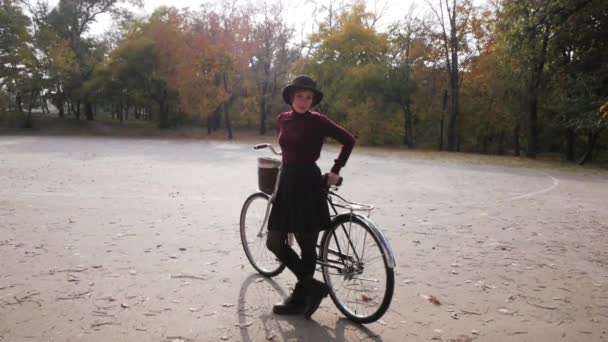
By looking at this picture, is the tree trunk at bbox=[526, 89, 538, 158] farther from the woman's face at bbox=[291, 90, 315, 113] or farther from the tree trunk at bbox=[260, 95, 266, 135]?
the tree trunk at bbox=[260, 95, 266, 135]

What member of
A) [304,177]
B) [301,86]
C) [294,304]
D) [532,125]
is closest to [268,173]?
[304,177]

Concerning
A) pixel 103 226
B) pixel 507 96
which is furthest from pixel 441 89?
pixel 103 226

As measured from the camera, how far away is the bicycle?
3.21m

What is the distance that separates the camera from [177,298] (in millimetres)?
3840

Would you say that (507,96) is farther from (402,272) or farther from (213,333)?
(213,333)

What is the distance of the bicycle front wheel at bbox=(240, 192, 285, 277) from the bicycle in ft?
0.98

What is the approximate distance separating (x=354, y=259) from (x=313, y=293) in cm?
43

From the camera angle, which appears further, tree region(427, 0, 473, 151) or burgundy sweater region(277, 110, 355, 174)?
tree region(427, 0, 473, 151)

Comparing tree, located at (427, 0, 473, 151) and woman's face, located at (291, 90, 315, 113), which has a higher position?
tree, located at (427, 0, 473, 151)

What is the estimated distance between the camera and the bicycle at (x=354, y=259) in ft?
10.5

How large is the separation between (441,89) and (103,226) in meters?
33.4

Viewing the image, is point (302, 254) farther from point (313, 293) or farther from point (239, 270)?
point (239, 270)

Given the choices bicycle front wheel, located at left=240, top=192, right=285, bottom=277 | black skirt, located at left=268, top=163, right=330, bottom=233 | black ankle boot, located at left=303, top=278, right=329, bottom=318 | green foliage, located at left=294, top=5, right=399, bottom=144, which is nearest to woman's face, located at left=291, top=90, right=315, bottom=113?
black skirt, located at left=268, top=163, right=330, bottom=233

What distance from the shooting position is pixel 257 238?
4.46m
